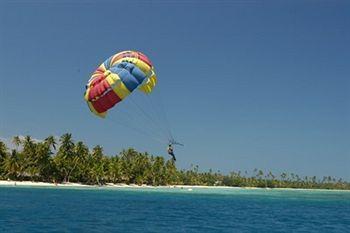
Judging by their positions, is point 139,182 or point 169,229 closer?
point 169,229

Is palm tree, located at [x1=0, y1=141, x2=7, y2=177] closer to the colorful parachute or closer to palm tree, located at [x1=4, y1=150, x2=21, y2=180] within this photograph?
palm tree, located at [x1=4, y1=150, x2=21, y2=180]

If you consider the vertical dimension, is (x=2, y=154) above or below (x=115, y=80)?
above

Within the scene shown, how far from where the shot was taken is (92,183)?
355ft

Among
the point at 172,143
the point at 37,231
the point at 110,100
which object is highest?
the point at 110,100

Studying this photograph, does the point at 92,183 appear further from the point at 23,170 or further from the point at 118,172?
the point at 23,170

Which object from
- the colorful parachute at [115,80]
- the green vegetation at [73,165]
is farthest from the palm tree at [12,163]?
the colorful parachute at [115,80]

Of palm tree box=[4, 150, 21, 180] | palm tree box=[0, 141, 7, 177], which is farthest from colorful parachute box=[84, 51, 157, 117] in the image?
palm tree box=[0, 141, 7, 177]

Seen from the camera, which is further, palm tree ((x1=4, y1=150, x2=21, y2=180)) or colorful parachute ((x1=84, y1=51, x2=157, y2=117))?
palm tree ((x1=4, y1=150, x2=21, y2=180))

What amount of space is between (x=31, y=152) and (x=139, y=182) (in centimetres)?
3547

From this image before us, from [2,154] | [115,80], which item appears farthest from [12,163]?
[115,80]

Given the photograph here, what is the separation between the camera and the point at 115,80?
31516 mm

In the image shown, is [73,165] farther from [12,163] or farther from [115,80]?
[115,80]

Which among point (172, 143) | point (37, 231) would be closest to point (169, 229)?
point (172, 143)

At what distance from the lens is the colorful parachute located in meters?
31.5
